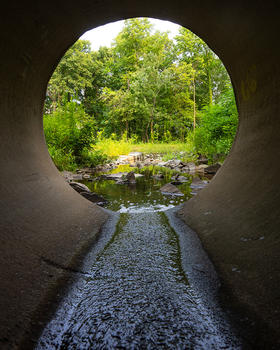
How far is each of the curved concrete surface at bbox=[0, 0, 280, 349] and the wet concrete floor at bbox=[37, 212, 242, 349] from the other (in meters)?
0.17

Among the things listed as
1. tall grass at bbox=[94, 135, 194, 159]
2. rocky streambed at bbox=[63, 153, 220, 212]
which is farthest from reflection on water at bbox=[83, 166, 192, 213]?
tall grass at bbox=[94, 135, 194, 159]

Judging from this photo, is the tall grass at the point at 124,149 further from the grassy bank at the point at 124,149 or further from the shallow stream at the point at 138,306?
the shallow stream at the point at 138,306

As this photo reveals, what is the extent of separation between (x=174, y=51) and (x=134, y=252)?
88.9ft

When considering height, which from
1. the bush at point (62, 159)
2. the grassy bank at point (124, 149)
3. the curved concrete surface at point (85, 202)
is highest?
the curved concrete surface at point (85, 202)

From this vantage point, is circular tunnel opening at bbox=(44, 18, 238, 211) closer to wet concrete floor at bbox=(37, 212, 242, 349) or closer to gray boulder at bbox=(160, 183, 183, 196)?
gray boulder at bbox=(160, 183, 183, 196)

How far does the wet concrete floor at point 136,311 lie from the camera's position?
4.40 ft

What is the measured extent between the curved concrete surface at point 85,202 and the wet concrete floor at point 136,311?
17cm

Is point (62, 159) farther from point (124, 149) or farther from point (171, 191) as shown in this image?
point (124, 149)

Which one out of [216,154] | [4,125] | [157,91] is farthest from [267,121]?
[157,91]

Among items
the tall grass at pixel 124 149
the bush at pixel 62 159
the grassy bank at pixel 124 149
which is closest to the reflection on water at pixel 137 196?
the bush at pixel 62 159

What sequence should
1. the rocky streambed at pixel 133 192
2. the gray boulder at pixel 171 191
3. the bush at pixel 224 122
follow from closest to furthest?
the rocky streambed at pixel 133 192 < the gray boulder at pixel 171 191 < the bush at pixel 224 122

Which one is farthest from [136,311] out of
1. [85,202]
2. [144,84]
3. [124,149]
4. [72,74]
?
[72,74]

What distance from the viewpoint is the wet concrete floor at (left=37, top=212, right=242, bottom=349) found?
4.40ft

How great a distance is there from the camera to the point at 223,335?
136cm
